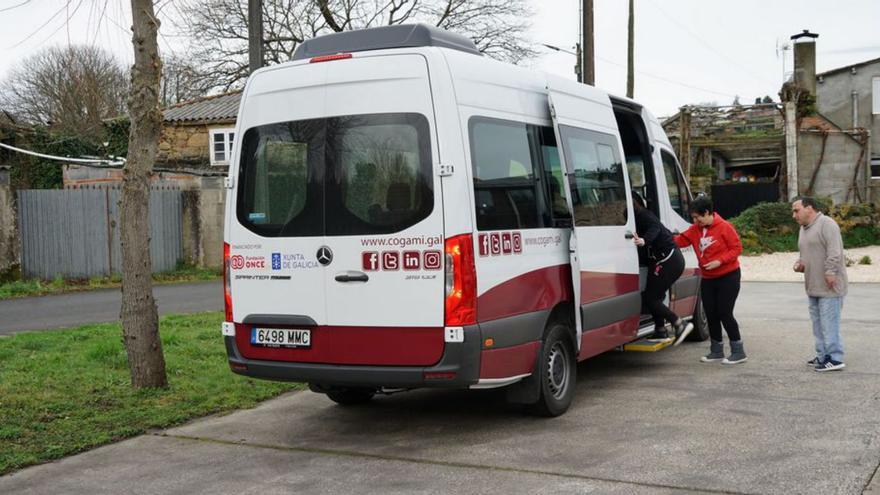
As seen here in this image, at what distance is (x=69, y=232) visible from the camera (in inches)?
750

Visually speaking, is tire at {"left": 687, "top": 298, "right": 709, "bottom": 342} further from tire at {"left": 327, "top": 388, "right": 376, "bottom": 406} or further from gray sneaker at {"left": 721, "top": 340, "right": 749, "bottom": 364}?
tire at {"left": 327, "top": 388, "right": 376, "bottom": 406}

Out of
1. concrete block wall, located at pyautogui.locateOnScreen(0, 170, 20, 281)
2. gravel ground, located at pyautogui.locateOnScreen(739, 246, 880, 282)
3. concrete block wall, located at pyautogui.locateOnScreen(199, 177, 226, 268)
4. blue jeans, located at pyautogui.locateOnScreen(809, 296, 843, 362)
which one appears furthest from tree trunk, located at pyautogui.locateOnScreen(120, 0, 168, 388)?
gravel ground, located at pyautogui.locateOnScreen(739, 246, 880, 282)

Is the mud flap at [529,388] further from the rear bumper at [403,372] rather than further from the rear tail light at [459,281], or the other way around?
the rear tail light at [459,281]

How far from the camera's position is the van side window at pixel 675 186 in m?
9.89

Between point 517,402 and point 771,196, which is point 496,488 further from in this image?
point 771,196

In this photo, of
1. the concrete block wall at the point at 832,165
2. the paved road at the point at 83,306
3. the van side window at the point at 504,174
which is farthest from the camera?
the concrete block wall at the point at 832,165

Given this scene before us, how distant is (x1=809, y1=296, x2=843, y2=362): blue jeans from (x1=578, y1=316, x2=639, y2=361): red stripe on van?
1711mm

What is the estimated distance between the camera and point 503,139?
21.4 feet

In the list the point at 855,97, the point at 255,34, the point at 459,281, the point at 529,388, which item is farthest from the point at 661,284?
the point at 855,97

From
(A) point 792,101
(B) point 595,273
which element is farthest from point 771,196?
(B) point 595,273

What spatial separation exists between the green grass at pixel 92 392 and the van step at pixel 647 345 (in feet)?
10.7

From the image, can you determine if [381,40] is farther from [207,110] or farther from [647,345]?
[207,110]

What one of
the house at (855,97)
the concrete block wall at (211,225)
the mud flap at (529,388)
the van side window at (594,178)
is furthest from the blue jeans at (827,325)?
the house at (855,97)

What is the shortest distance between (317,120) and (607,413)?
316 centimetres
